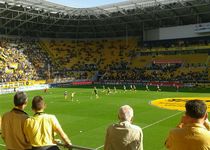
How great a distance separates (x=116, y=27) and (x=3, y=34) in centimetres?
2924

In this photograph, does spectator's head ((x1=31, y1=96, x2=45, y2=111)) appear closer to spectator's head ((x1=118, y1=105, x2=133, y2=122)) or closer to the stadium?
spectator's head ((x1=118, y1=105, x2=133, y2=122))

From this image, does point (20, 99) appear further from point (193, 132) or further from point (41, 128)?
point (193, 132)

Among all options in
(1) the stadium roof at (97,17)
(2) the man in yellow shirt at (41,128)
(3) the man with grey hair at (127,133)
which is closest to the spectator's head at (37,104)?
(2) the man in yellow shirt at (41,128)

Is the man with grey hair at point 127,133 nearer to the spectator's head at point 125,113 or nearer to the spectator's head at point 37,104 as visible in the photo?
the spectator's head at point 125,113

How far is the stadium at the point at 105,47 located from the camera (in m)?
63.7

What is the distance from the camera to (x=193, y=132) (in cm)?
485

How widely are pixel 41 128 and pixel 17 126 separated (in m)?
0.66

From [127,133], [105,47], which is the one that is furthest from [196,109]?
[105,47]

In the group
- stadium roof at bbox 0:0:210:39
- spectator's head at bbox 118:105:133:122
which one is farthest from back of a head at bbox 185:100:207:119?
stadium roof at bbox 0:0:210:39

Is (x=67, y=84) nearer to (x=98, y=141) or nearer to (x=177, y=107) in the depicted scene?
(x=177, y=107)

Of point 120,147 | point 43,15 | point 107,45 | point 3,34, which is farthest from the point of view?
point 107,45

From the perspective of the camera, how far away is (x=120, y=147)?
6012mm

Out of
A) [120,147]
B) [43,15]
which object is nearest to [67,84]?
[43,15]

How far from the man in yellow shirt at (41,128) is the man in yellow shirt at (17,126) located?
10.8 inches
